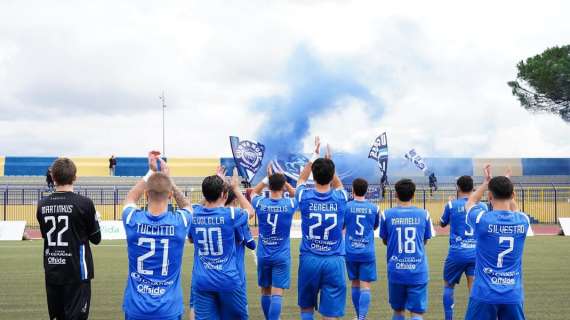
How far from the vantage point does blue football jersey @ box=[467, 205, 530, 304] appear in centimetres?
619

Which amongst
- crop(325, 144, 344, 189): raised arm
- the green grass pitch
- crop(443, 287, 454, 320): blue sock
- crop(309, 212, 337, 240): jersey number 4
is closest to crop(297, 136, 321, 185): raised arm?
crop(325, 144, 344, 189): raised arm

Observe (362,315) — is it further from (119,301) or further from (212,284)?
(119,301)

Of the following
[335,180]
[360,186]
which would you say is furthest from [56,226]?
[360,186]

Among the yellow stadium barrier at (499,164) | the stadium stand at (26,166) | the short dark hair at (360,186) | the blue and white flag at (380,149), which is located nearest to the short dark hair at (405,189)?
the short dark hair at (360,186)

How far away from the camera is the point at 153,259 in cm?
546

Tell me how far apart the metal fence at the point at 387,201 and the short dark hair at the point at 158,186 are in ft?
82.1

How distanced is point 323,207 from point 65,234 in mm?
2886

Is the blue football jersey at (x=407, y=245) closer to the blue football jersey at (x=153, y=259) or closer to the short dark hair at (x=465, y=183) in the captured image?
the short dark hair at (x=465, y=183)

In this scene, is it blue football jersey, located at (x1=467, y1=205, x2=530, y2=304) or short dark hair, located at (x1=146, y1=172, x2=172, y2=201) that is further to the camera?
blue football jersey, located at (x1=467, y1=205, x2=530, y2=304)

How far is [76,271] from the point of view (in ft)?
21.8

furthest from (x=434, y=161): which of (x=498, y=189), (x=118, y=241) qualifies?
(x=498, y=189)

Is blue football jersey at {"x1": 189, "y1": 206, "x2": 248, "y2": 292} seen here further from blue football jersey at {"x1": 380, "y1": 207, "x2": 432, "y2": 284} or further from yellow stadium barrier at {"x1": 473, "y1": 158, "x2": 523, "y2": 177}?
yellow stadium barrier at {"x1": 473, "y1": 158, "x2": 523, "y2": 177}

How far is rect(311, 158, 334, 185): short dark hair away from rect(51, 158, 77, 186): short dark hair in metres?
2.64

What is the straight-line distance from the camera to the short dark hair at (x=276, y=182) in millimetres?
8352
